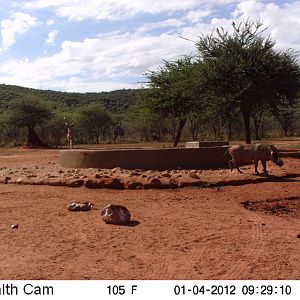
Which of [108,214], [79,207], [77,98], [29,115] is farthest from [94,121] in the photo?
[108,214]

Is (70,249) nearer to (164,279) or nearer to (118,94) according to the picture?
(164,279)

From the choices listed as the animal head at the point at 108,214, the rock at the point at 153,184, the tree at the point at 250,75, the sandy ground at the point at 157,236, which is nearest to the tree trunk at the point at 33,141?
the tree at the point at 250,75

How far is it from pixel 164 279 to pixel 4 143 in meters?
43.9

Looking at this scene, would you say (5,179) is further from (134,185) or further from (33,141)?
(33,141)

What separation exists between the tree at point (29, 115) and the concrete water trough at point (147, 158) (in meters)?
26.7

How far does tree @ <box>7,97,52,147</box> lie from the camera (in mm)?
42188

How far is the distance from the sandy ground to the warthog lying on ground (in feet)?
0.50

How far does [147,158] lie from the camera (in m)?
15.1

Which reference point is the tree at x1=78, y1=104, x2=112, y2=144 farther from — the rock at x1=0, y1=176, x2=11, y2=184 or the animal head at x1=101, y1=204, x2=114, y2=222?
the animal head at x1=101, y1=204, x2=114, y2=222

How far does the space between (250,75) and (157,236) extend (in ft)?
47.2

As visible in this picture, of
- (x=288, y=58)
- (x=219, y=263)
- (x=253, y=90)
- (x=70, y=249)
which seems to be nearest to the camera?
(x=219, y=263)

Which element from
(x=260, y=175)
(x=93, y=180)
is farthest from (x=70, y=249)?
(x=260, y=175)

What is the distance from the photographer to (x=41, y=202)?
10.7 meters

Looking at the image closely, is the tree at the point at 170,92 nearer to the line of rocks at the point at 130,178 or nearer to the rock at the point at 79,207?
the line of rocks at the point at 130,178
